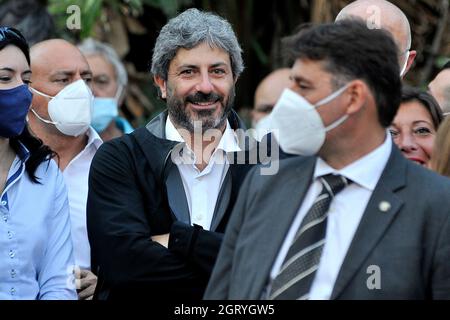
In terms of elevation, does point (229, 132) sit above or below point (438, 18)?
above

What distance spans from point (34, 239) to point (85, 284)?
0.61 meters

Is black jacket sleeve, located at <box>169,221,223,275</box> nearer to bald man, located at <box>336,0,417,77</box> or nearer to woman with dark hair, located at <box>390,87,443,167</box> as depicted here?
woman with dark hair, located at <box>390,87,443,167</box>

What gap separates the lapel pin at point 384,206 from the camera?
4.67 m

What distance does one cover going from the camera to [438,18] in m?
11.4

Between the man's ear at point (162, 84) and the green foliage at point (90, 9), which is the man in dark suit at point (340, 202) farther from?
the green foliage at point (90, 9)

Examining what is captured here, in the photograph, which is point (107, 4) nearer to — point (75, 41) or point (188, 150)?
point (75, 41)

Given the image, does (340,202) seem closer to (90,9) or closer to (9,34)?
(9,34)

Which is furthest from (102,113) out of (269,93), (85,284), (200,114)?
(200,114)

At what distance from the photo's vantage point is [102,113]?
834 cm

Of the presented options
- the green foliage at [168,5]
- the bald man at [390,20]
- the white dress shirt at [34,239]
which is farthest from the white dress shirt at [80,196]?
the green foliage at [168,5]

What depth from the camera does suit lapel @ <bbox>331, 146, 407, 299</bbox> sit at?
15.2 feet

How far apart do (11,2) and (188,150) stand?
4.49 meters
